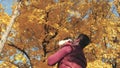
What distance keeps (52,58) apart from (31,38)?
31.0 feet

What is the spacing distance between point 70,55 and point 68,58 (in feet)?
0.12

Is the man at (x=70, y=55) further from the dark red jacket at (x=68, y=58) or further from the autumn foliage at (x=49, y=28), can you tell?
the autumn foliage at (x=49, y=28)

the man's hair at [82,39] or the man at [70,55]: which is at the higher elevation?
the man's hair at [82,39]

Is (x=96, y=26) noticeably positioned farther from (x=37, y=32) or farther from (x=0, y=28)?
(x=0, y=28)

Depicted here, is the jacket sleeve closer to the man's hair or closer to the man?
the man

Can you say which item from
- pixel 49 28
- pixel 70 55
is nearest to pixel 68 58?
pixel 70 55

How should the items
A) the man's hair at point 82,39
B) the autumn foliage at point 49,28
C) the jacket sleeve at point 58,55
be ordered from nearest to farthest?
the jacket sleeve at point 58,55, the man's hair at point 82,39, the autumn foliage at point 49,28

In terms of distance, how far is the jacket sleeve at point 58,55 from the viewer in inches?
95.6

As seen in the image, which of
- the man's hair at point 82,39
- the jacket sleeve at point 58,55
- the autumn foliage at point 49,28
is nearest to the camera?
the jacket sleeve at point 58,55

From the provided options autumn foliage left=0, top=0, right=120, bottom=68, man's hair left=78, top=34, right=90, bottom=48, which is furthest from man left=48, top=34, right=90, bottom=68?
autumn foliage left=0, top=0, right=120, bottom=68

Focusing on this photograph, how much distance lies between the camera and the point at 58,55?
244 centimetres

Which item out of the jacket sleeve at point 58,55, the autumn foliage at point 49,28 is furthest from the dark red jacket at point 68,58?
the autumn foliage at point 49,28

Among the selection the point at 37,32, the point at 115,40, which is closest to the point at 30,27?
the point at 37,32

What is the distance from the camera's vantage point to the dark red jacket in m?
2.44
